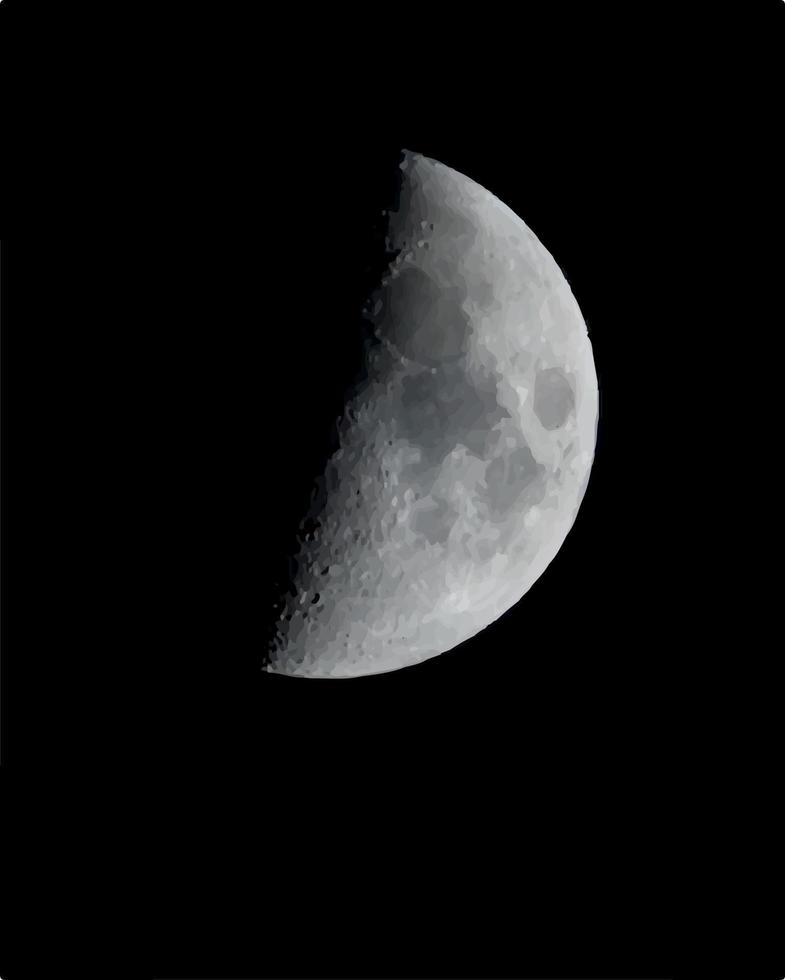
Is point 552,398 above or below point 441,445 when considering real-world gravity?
above

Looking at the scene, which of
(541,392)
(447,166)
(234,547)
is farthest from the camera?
(447,166)

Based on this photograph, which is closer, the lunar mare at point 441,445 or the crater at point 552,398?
the lunar mare at point 441,445

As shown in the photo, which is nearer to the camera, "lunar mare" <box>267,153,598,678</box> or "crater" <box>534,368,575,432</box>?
"lunar mare" <box>267,153,598,678</box>

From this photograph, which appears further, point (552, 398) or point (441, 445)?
point (552, 398)

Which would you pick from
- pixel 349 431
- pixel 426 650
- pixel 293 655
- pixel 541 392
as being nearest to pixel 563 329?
pixel 541 392

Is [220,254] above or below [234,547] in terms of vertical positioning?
above

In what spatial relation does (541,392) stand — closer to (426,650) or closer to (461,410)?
(461,410)

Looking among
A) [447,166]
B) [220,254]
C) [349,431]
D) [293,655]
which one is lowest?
[293,655]

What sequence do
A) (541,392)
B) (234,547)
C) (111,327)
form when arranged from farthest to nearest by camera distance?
(541,392), (234,547), (111,327)
